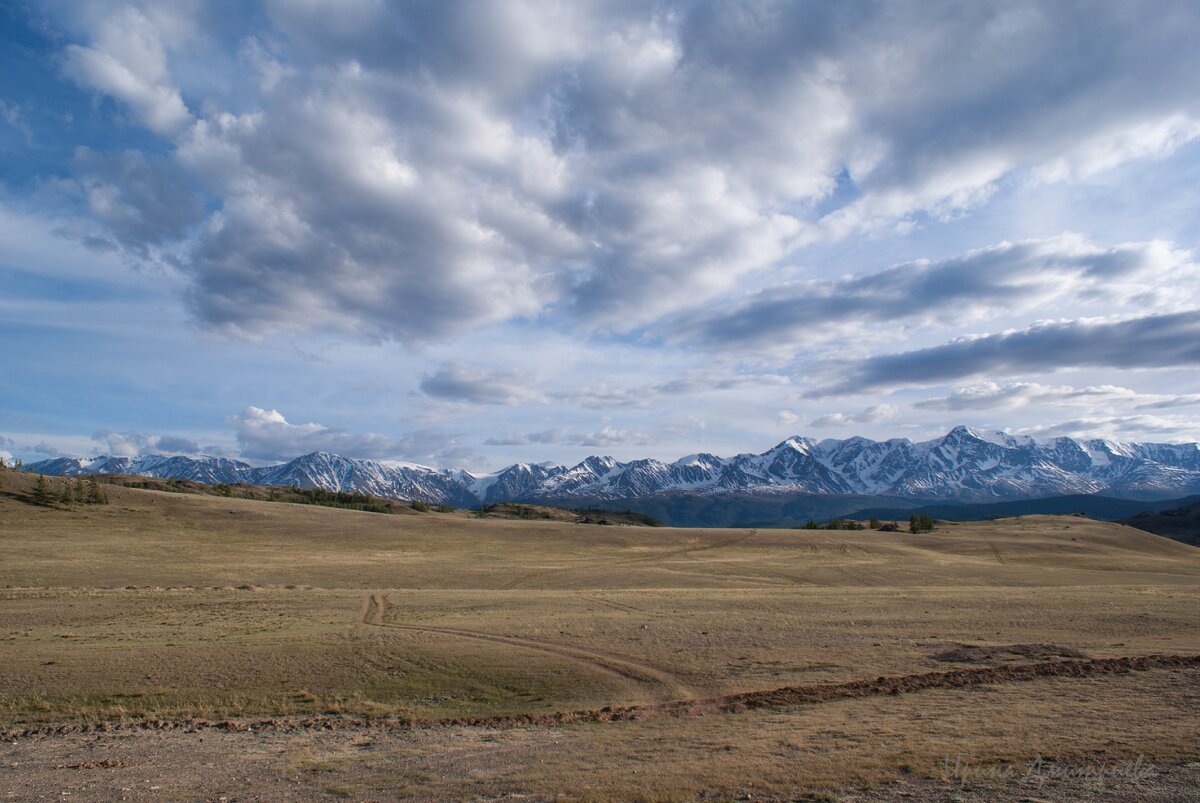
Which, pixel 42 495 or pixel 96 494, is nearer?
pixel 42 495

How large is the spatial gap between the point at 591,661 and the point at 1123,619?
95.5ft

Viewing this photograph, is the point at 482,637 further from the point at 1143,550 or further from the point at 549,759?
the point at 1143,550

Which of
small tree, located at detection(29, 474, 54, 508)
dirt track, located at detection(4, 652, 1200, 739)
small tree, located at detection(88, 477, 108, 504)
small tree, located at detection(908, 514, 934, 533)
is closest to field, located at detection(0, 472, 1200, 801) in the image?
dirt track, located at detection(4, 652, 1200, 739)

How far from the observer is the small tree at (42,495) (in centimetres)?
8541

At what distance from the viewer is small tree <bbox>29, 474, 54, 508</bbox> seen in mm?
85406

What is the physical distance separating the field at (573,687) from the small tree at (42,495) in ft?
133

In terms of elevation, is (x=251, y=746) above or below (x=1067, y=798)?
below

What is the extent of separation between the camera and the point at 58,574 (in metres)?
49.3

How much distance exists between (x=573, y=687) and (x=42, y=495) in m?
97.4

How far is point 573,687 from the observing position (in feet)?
72.7

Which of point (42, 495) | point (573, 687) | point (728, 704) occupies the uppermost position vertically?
point (42, 495)

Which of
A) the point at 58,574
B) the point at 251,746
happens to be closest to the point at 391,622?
the point at 251,746

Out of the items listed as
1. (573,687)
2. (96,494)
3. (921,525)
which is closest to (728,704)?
(573,687)

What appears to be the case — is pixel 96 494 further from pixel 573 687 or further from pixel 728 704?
pixel 728 704
